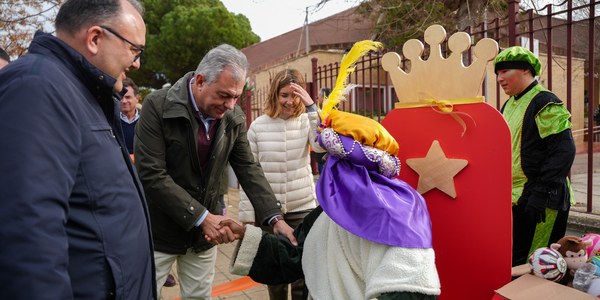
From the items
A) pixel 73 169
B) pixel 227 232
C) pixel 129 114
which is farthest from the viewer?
pixel 129 114

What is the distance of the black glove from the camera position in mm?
2607

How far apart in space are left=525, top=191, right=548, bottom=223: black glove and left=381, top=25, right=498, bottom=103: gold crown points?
1.16m

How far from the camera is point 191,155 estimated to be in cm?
240

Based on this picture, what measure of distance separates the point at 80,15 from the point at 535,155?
2.63 m

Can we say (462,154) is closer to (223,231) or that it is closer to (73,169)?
(223,231)

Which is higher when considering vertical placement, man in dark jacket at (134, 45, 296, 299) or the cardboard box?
man in dark jacket at (134, 45, 296, 299)

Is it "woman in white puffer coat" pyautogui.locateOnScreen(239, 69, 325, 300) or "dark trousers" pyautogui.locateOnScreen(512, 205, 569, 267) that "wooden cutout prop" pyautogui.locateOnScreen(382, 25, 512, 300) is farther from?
"woman in white puffer coat" pyautogui.locateOnScreen(239, 69, 325, 300)

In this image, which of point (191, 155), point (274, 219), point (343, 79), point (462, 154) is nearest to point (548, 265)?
point (462, 154)

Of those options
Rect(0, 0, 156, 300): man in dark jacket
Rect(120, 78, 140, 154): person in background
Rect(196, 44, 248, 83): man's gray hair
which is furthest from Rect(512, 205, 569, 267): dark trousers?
Rect(120, 78, 140, 154): person in background

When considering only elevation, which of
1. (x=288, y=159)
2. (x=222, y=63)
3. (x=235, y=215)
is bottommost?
(x=235, y=215)

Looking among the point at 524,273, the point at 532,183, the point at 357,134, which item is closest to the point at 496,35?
the point at 532,183

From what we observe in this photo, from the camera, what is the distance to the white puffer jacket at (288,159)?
326 centimetres

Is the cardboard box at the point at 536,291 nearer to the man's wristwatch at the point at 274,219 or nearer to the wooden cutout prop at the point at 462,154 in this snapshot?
the wooden cutout prop at the point at 462,154

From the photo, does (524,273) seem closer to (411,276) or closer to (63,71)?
(411,276)
